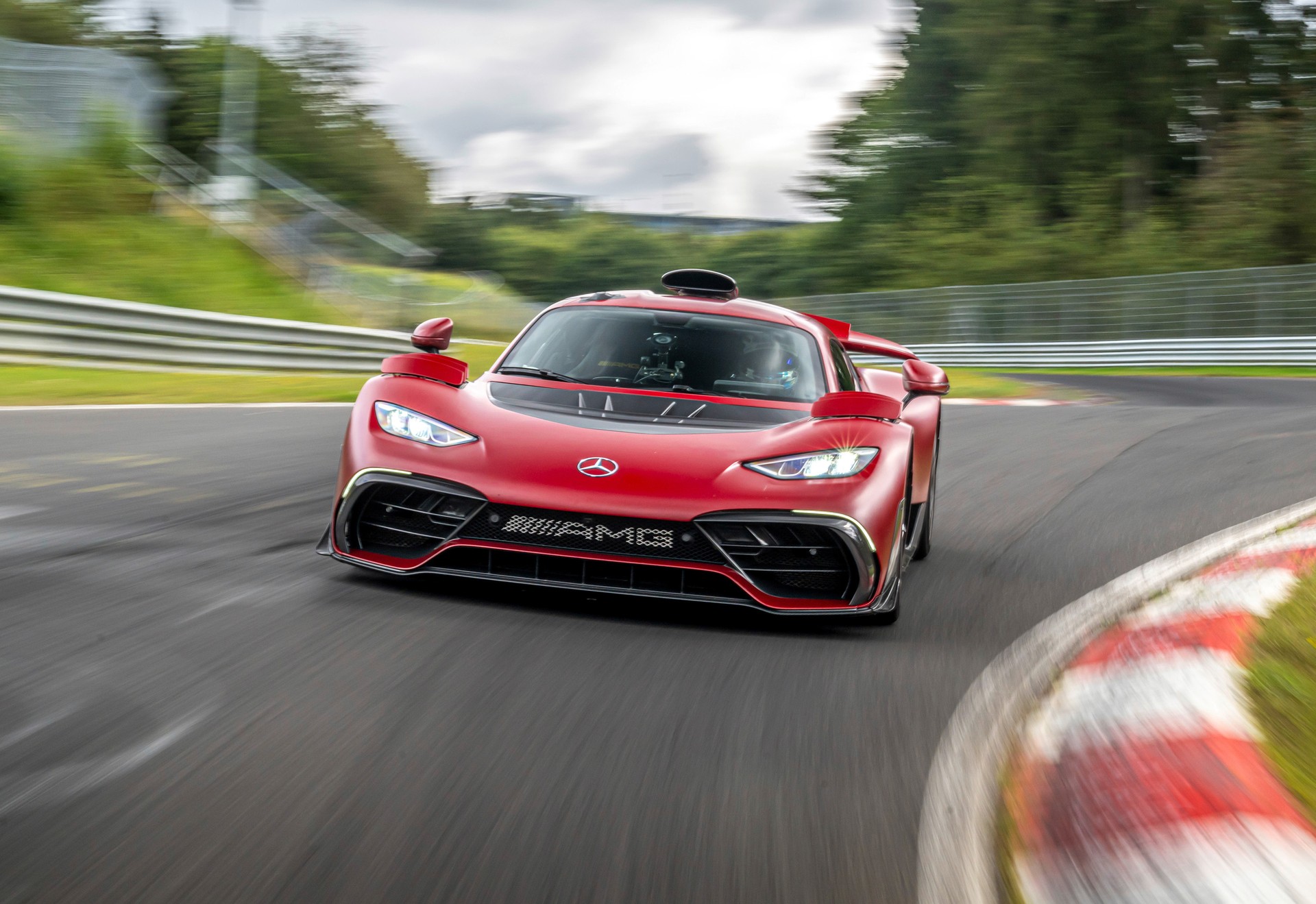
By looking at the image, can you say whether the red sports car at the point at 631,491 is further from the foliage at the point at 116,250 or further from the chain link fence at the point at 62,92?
the chain link fence at the point at 62,92

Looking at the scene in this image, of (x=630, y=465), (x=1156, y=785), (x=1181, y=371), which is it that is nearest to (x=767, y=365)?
(x=630, y=465)

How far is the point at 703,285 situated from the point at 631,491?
8.31ft

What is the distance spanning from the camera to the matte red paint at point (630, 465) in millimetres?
4207

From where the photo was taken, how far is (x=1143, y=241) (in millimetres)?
39344

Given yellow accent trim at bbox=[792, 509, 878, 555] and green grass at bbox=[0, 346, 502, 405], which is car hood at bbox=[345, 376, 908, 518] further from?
green grass at bbox=[0, 346, 502, 405]

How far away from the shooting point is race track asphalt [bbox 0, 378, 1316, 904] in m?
2.41

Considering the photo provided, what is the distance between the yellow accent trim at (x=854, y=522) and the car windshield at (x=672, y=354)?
3.34 feet

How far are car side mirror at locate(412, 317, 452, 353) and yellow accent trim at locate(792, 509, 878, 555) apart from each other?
187cm

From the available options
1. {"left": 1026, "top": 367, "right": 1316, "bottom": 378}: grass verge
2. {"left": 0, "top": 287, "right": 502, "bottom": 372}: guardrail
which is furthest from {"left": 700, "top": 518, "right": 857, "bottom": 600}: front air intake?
{"left": 1026, "top": 367, "right": 1316, "bottom": 378}: grass verge

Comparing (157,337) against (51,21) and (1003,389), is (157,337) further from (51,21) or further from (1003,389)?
(51,21)

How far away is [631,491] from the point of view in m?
4.21

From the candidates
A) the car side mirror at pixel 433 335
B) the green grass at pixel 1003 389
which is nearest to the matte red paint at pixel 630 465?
the car side mirror at pixel 433 335

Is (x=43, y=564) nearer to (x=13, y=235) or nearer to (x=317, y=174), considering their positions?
(x=13, y=235)

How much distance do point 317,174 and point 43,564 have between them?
37608 mm
